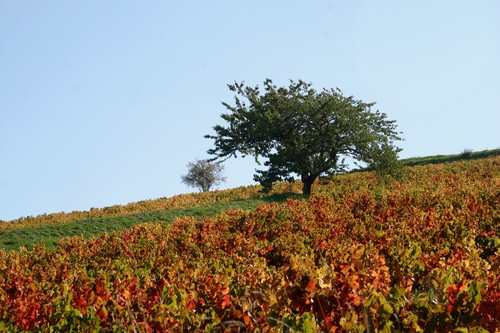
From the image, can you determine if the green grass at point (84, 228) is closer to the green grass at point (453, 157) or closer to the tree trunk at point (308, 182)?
the tree trunk at point (308, 182)

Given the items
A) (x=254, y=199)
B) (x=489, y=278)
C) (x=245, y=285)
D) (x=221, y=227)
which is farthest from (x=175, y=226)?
(x=254, y=199)

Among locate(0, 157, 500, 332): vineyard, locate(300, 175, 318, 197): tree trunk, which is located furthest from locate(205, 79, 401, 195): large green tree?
locate(0, 157, 500, 332): vineyard

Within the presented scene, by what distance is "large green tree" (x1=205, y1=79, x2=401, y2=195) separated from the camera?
3928 cm

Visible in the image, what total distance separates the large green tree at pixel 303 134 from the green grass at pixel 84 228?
4468 mm

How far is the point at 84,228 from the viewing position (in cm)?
3170

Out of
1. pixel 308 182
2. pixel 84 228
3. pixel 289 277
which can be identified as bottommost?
pixel 289 277

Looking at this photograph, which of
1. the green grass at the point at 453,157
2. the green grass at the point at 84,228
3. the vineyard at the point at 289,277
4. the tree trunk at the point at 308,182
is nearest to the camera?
the vineyard at the point at 289,277

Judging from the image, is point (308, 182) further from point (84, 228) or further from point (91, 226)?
point (84, 228)

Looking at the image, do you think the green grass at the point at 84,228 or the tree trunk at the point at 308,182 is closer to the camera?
the green grass at the point at 84,228

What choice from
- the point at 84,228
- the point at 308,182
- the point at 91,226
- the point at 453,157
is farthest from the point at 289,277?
the point at 453,157

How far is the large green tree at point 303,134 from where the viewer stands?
39.3m

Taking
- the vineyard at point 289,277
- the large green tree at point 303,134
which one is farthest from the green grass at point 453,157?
the vineyard at point 289,277

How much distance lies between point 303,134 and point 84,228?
1718 cm

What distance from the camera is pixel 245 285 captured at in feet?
26.4
